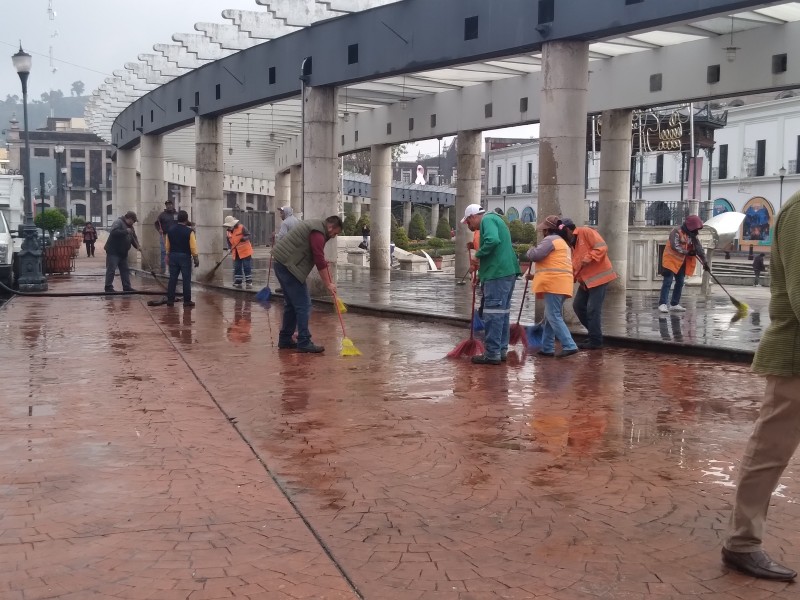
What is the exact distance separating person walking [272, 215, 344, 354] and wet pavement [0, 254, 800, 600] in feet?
2.53

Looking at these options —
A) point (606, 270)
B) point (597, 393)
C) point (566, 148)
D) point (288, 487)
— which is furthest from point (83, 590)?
point (566, 148)

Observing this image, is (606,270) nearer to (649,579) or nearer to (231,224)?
(649,579)

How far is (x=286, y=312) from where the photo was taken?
11.6 metres

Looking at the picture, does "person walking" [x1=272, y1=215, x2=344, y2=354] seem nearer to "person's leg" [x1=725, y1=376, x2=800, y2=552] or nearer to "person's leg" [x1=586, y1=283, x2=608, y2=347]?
"person's leg" [x1=586, y1=283, x2=608, y2=347]

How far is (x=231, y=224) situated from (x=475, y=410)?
14.0 metres

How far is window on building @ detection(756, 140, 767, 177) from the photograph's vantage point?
2032 inches

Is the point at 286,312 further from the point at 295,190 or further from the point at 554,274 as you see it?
the point at 295,190

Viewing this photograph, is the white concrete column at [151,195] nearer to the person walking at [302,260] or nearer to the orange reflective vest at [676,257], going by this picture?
the orange reflective vest at [676,257]

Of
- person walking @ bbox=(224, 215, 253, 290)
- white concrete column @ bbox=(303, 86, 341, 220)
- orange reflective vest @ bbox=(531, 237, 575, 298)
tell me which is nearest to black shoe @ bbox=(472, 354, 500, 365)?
orange reflective vest @ bbox=(531, 237, 575, 298)

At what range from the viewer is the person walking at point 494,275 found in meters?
10.4

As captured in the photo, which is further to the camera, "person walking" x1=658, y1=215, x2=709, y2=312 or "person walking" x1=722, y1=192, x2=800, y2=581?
"person walking" x1=658, y1=215, x2=709, y2=312

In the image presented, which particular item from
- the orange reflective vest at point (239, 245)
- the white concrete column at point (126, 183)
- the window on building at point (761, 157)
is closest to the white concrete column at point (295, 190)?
the white concrete column at point (126, 183)

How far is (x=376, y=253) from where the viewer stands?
29656 millimetres

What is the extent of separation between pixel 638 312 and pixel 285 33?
8886 millimetres
